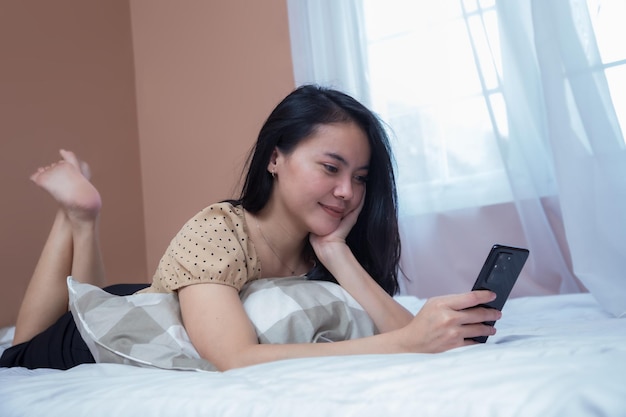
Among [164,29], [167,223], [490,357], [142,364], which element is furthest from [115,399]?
[164,29]

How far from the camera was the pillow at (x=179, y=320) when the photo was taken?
3.66ft

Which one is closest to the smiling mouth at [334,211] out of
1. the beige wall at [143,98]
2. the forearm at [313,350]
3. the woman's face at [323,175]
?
the woman's face at [323,175]

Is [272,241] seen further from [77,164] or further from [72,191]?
[77,164]

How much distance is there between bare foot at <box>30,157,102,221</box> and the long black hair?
1.54 ft

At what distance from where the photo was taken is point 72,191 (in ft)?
5.63

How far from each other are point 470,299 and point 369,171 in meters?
0.56

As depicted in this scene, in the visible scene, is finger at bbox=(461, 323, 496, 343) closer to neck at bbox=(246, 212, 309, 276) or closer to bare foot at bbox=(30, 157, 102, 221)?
neck at bbox=(246, 212, 309, 276)

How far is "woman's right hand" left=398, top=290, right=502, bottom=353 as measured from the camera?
0.97 m

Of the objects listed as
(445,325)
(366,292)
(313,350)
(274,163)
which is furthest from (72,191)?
(445,325)

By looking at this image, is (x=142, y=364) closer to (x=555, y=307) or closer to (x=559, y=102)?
(x=555, y=307)

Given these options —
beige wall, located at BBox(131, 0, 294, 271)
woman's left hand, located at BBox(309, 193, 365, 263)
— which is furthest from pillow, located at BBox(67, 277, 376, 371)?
beige wall, located at BBox(131, 0, 294, 271)

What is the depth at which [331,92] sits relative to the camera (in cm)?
147

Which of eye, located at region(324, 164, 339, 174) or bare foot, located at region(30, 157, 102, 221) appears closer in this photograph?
eye, located at region(324, 164, 339, 174)

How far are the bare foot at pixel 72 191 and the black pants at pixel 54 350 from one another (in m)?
0.27
